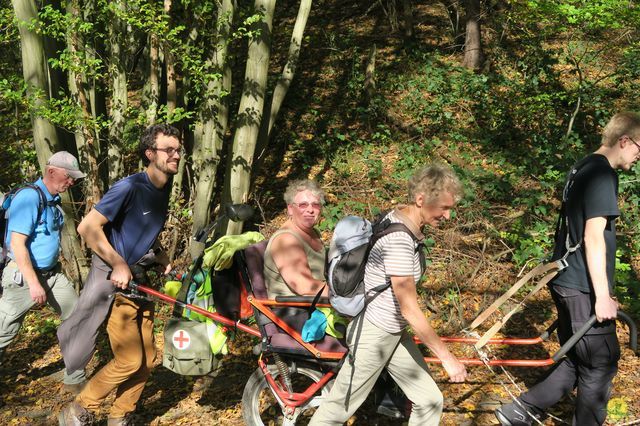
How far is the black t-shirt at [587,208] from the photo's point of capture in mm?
3299

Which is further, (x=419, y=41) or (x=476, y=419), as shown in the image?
(x=419, y=41)

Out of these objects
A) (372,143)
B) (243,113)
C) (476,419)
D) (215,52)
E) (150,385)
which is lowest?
(150,385)

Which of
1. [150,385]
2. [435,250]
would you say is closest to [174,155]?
[150,385]

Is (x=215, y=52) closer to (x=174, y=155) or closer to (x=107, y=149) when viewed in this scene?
(x=107, y=149)

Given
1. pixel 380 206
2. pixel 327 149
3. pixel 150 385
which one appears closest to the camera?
pixel 150 385

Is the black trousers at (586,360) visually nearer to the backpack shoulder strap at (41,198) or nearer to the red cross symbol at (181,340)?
the red cross symbol at (181,340)

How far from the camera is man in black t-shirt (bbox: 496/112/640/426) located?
→ 3.29m

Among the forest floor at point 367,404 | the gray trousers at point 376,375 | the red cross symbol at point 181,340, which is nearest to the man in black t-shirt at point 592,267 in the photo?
the forest floor at point 367,404

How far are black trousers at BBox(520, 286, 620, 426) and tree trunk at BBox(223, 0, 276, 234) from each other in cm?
433

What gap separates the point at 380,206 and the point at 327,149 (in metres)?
2.25

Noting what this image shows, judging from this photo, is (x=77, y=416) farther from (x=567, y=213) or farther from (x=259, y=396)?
(x=567, y=213)

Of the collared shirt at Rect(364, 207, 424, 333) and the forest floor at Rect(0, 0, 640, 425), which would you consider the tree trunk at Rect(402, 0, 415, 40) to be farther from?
the collared shirt at Rect(364, 207, 424, 333)

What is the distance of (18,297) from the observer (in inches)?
185

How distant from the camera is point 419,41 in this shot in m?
14.1
